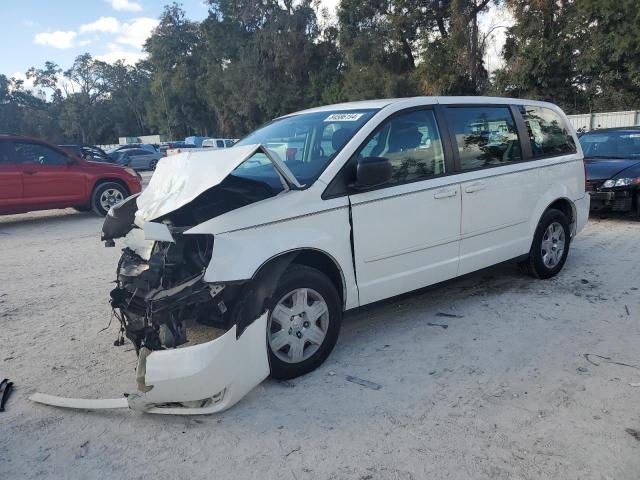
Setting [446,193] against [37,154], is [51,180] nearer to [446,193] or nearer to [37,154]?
[37,154]

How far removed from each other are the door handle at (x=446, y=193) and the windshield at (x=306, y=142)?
84 cm

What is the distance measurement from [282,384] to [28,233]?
8.13 meters

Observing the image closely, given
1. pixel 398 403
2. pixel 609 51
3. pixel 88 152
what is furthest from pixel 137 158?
pixel 398 403

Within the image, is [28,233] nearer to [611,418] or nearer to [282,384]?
[282,384]

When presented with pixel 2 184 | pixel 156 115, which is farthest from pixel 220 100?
pixel 2 184

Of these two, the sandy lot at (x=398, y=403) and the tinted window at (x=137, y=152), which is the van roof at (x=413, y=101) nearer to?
the sandy lot at (x=398, y=403)

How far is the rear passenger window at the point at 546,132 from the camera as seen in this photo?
5.12 metres

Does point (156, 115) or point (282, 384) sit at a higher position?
point (156, 115)

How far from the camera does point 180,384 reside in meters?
2.91

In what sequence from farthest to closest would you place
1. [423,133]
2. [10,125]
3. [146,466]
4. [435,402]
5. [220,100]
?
1. [10,125]
2. [220,100]
3. [423,133]
4. [435,402]
5. [146,466]

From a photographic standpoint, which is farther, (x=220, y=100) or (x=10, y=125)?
(x=10, y=125)

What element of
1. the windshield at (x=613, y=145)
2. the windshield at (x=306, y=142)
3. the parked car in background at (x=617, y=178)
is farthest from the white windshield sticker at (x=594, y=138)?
the windshield at (x=306, y=142)

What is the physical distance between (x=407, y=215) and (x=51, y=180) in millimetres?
8677

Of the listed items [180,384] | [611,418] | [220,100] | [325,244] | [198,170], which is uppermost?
[220,100]
